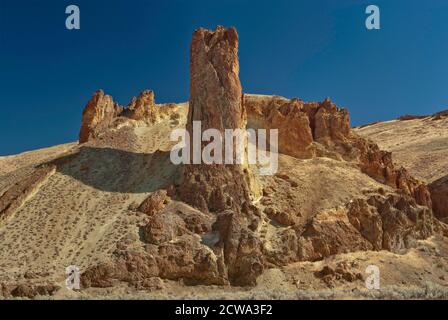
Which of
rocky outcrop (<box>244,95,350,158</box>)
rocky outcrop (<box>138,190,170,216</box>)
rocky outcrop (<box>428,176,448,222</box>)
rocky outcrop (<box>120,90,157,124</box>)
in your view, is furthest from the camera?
rocky outcrop (<box>120,90,157,124</box>)

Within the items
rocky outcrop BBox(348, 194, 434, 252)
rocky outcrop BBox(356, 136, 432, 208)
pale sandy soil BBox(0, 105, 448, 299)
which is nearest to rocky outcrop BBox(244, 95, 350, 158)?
pale sandy soil BBox(0, 105, 448, 299)

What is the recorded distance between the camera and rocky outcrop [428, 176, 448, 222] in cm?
4147

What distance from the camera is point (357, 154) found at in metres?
41.0

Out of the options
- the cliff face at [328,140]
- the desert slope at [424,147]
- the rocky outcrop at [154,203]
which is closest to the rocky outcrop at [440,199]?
the desert slope at [424,147]

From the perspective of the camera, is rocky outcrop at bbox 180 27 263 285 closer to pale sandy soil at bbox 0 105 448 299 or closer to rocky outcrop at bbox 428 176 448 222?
pale sandy soil at bbox 0 105 448 299

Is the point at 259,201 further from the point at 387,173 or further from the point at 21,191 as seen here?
the point at 21,191

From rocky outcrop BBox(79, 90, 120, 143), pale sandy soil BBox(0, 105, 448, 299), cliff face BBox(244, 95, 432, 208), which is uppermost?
rocky outcrop BBox(79, 90, 120, 143)

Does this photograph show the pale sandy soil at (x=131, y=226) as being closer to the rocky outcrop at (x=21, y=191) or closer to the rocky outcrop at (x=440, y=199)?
the rocky outcrop at (x=21, y=191)

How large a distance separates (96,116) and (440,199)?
2908 centimetres

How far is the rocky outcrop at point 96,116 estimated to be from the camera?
46656mm

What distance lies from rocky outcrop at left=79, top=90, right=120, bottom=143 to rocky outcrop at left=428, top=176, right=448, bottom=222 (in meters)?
27.4

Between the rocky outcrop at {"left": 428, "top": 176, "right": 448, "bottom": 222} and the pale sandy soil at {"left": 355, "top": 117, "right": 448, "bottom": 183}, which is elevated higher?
the pale sandy soil at {"left": 355, "top": 117, "right": 448, "bottom": 183}

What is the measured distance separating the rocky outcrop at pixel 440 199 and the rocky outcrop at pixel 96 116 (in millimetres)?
27381
